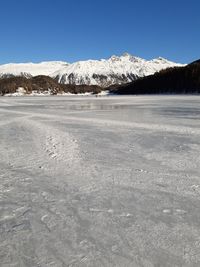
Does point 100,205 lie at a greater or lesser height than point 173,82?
lesser

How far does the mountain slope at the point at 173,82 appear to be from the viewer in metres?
103

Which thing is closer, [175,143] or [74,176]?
[74,176]

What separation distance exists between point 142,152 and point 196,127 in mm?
5528

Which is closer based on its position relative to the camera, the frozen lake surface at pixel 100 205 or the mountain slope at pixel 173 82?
the frozen lake surface at pixel 100 205

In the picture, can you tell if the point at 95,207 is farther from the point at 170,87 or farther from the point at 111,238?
the point at 170,87

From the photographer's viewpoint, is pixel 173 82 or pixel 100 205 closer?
pixel 100 205

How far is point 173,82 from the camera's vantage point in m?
113

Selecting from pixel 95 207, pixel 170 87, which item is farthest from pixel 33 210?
pixel 170 87

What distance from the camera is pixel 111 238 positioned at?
3.95 metres

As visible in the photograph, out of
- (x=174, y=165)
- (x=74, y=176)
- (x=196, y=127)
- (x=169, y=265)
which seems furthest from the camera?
(x=196, y=127)

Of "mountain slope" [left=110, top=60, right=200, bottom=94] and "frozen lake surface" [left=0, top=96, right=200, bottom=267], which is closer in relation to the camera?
"frozen lake surface" [left=0, top=96, right=200, bottom=267]

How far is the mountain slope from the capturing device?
103m

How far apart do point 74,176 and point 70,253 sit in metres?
3.04

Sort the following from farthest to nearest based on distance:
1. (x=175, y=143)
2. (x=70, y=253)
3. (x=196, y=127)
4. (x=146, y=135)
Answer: (x=196, y=127), (x=146, y=135), (x=175, y=143), (x=70, y=253)
